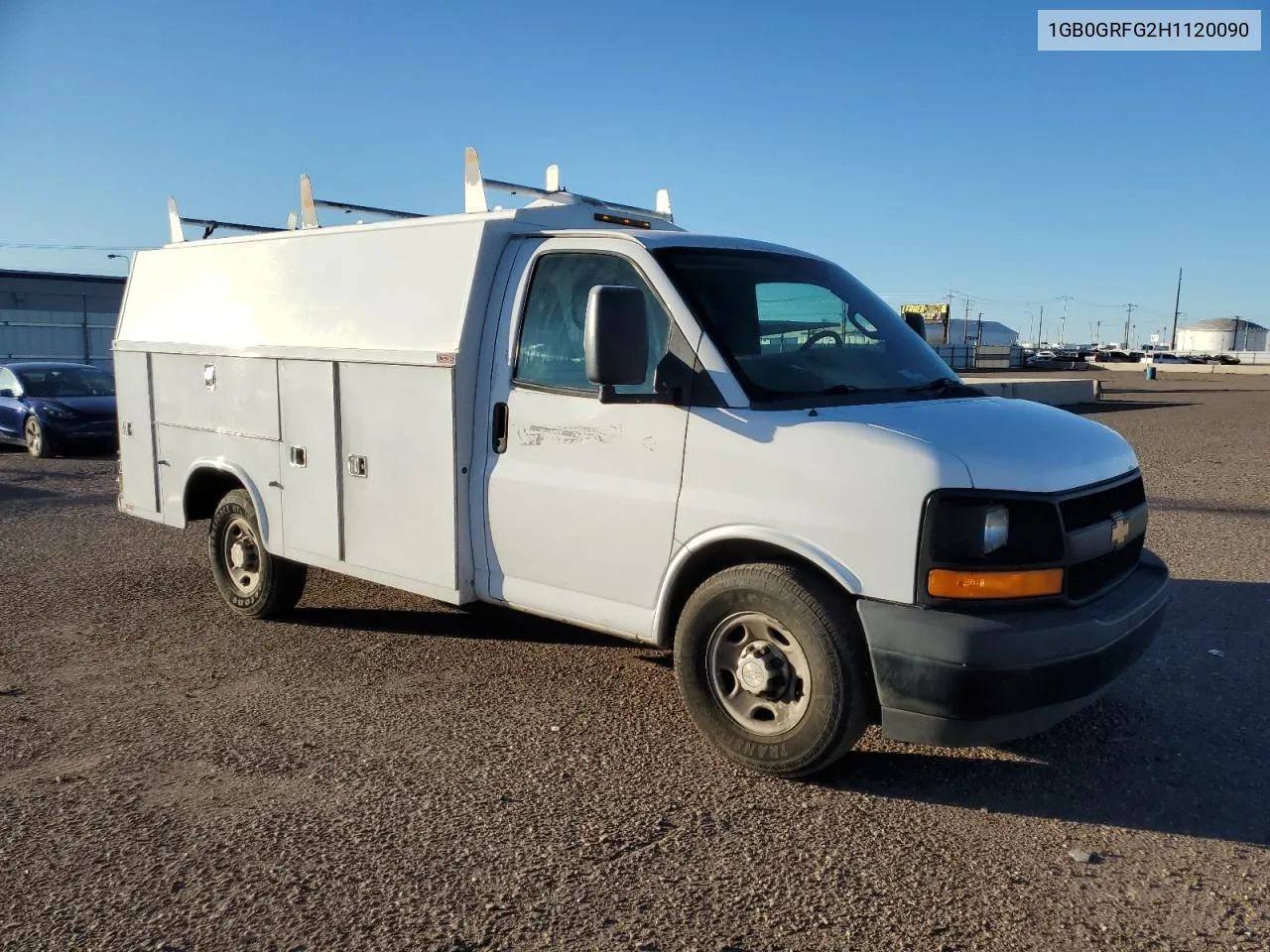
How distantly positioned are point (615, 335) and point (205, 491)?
399cm

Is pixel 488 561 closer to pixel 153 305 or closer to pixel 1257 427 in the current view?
pixel 153 305

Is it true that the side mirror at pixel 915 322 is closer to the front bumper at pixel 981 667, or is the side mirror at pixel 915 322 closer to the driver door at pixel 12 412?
the front bumper at pixel 981 667

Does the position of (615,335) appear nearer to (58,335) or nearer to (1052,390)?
(1052,390)

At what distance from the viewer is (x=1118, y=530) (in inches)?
159

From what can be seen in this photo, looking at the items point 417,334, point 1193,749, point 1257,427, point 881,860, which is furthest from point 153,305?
point 1257,427

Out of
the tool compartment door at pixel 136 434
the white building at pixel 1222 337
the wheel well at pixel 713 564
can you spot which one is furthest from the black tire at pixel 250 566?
the white building at pixel 1222 337

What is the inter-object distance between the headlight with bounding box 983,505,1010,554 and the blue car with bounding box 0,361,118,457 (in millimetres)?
13874

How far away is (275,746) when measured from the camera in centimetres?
429

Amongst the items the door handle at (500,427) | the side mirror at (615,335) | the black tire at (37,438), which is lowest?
the black tire at (37,438)

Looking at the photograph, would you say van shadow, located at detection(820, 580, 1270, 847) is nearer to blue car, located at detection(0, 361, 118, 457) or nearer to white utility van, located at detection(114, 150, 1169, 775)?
white utility van, located at detection(114, 150, 1169, 775)

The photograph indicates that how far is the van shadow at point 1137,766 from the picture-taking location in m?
3.78

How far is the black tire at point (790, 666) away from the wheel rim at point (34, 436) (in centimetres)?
1404

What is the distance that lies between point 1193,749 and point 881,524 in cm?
197

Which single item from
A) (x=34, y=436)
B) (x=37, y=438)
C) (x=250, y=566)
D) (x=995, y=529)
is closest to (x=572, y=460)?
(x=995, y=529)
